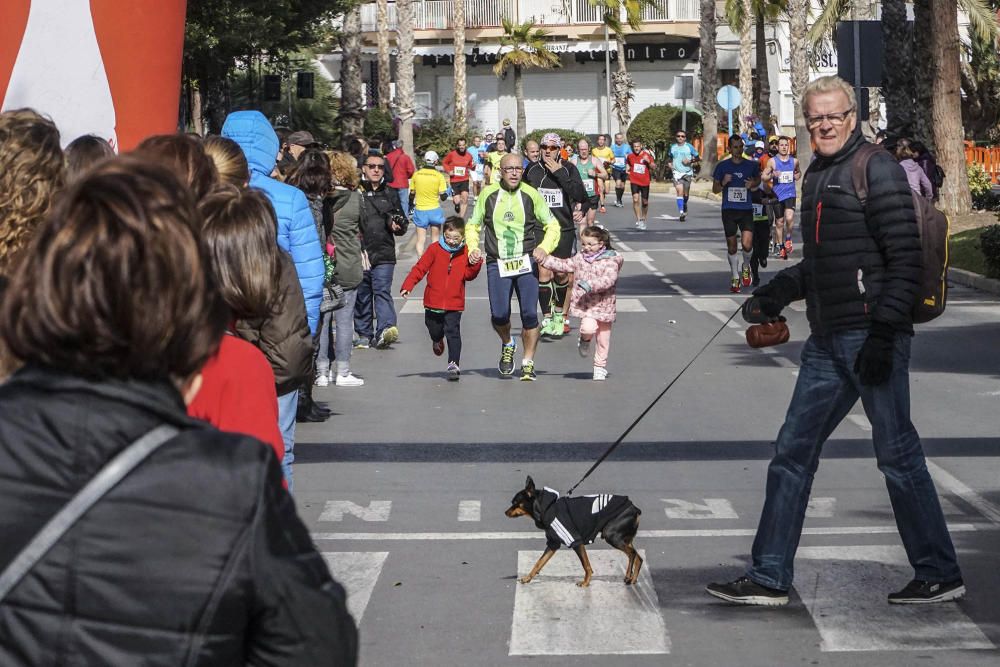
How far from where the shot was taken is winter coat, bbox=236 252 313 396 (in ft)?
18.3

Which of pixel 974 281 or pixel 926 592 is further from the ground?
pixel 974 281

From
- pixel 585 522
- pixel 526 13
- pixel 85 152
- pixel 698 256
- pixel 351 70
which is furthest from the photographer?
pixel 526 13

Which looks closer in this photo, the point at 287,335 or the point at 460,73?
the point at 287,335

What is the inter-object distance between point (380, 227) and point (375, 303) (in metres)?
0.86

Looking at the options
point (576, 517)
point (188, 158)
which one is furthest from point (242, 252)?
point (576, 517)

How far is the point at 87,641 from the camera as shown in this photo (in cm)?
210

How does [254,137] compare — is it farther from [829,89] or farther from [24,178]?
[24,178]

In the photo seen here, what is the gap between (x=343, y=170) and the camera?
495 inches

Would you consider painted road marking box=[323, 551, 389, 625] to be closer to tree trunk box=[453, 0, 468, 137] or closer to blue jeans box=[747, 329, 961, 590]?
blue jeans box=[747, 329, 961, 590]

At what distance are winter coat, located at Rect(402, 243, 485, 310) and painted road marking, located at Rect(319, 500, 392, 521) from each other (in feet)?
16.9

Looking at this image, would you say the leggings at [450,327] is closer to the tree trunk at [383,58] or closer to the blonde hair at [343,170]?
the blonde hair at [343,170]

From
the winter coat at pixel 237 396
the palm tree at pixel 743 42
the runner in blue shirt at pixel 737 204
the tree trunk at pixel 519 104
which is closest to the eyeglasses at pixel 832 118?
the winter coat at pixel 237 396

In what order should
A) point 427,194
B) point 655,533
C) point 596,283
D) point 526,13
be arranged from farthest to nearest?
point 526,13, point 427,194, point 596,283, point 655,533

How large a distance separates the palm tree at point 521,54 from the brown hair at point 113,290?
221 ft
